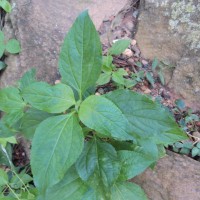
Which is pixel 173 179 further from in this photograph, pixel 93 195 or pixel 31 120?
pixel 31 120

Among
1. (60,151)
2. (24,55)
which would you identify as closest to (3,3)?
(24,55)

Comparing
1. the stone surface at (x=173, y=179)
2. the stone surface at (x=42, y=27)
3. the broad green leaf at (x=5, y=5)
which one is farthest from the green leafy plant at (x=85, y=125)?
the broad green leaf at (x=5, y=5)

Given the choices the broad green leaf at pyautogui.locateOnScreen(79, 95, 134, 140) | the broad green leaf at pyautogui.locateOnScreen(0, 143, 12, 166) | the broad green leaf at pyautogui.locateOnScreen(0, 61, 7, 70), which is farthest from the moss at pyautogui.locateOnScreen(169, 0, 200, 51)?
the broad green leaf at pyautogui.locateOnScreen(0, 143, 12, 166)

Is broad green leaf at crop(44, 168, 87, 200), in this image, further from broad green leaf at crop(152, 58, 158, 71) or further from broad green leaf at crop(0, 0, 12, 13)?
broad green leaf at crop(0, 0, 12, 13)

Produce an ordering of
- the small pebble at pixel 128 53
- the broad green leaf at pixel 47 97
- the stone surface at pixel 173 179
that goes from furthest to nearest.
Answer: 1. the small pebble at pixel 128 53
2. the stone surface at pixel 173 179
3. the broad green leaf at pixel 47 97

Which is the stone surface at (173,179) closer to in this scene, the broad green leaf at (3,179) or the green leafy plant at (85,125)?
the green leafy plant at (85,125)

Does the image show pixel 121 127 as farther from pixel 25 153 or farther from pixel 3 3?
pixel 3 3
